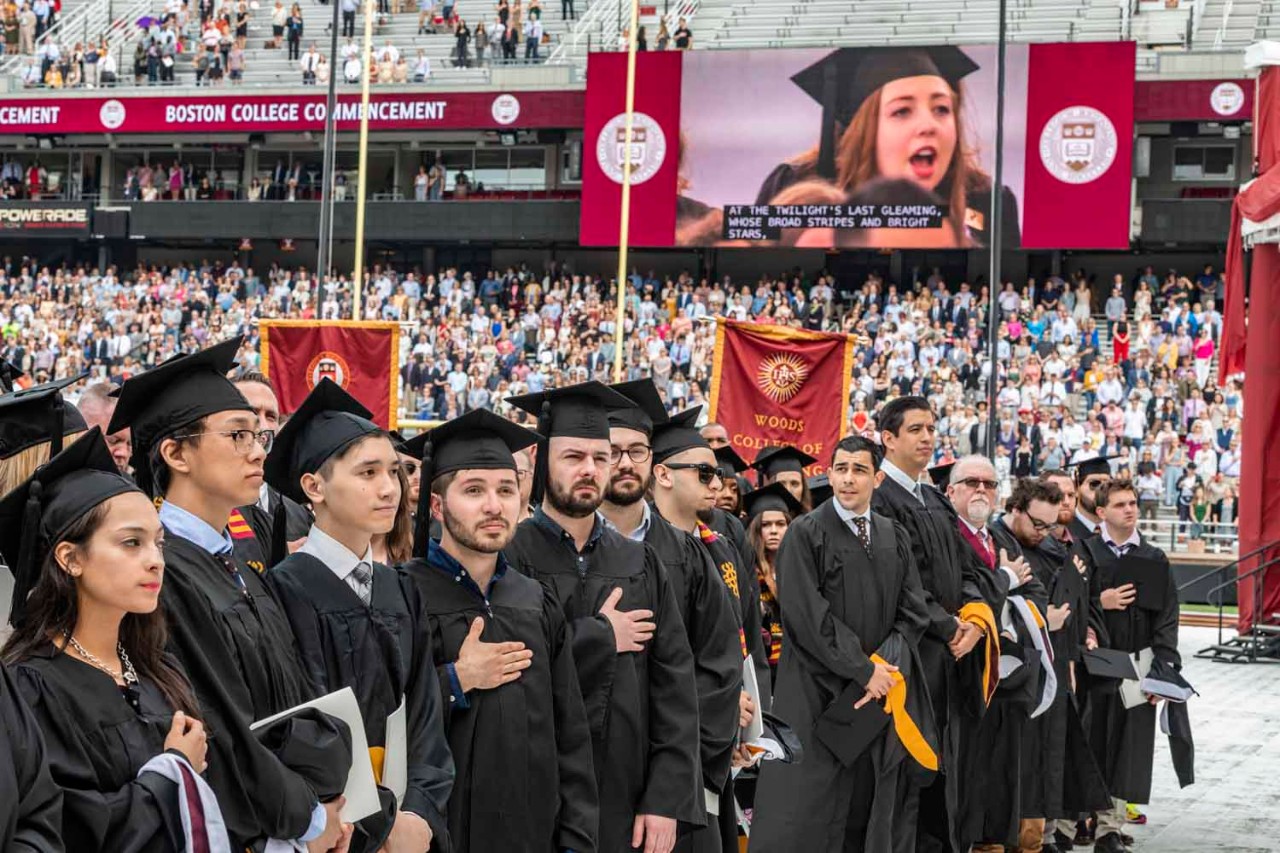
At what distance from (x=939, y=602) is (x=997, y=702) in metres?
1.08

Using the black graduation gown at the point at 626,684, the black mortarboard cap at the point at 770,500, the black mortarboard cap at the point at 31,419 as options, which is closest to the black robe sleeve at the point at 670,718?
the black graduation gown at the point at 626,684

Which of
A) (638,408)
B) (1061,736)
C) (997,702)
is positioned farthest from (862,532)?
(1061,736)

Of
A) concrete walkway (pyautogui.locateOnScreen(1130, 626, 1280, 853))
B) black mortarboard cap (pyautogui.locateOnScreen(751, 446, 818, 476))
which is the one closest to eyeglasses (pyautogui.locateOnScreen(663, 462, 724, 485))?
black mortarboard cap (pyautogui.locateOnScreen(751, 446, 818, 476))

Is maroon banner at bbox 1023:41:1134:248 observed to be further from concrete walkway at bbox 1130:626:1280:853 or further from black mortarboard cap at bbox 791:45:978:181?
concrete walkway at bbox 1130:626:1280:853

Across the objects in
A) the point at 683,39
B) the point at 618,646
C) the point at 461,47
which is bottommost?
the point at 618,646

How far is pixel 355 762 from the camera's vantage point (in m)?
4.38

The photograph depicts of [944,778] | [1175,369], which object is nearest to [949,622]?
[944,778]

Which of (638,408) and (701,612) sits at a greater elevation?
(638,408)

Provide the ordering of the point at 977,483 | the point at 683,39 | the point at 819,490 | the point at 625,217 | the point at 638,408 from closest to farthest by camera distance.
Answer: the point at 638,408
the point at 977,483
the point at 819,490
the point at 625,217
the point at 683,39

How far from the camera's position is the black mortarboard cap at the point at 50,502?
3.94 meters

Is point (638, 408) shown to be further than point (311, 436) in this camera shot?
Yes

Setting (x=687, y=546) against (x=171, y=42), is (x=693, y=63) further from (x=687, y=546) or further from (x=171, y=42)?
(x=687, y=546)

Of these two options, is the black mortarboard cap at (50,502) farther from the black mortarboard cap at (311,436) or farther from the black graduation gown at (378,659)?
the black mortarboard cap at (311,436)

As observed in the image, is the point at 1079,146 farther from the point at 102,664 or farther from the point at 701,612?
the point at 102,664
